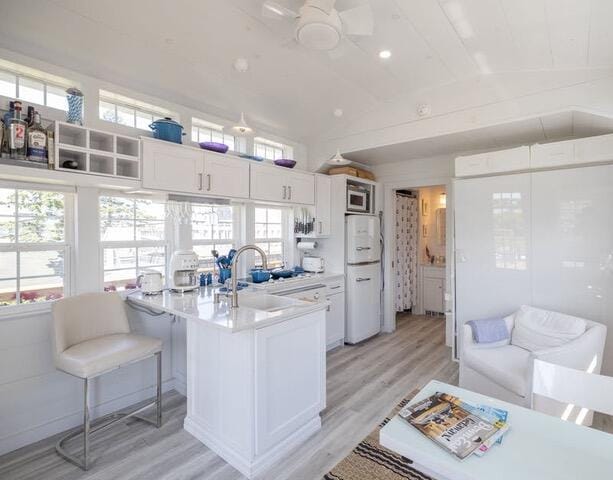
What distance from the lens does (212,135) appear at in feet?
11.7

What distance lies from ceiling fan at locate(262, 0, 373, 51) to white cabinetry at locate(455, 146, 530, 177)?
199 cm

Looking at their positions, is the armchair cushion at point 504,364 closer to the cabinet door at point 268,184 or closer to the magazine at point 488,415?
the magazine at point 488,415

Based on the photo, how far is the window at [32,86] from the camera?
2301 millimetres

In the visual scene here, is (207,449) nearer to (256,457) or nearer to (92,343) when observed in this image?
(256,457)

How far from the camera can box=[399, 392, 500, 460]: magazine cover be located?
3.81 feet

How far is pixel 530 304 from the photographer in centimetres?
315

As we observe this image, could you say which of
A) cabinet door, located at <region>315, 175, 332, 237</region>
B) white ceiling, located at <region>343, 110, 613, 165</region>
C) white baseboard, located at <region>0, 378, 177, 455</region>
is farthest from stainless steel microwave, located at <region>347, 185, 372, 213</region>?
white baseboard, located at <region>0, 378, 177, 455</region>

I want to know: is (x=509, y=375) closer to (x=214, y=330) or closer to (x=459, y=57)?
(x=214, y=330)

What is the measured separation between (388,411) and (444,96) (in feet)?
9.87

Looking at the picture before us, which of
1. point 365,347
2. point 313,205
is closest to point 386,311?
point 365,347

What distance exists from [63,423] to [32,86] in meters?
2.47

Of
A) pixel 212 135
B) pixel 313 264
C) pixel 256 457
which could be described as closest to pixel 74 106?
pixel 212 135

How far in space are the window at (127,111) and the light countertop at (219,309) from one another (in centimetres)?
149

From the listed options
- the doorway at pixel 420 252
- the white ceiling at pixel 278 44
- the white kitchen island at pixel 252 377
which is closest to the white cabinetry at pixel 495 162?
the white ceiling at pixel 278 44
